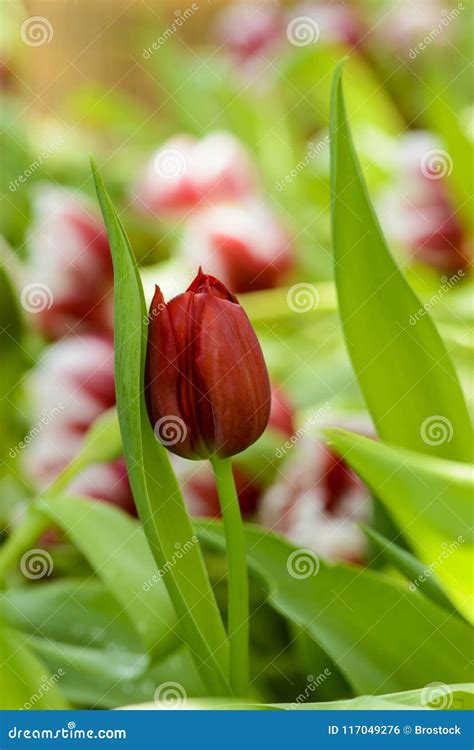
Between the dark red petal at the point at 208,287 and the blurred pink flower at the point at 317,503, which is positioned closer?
the dark red petal at the point at 208,287

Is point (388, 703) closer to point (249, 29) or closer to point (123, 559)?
point (123, 559)

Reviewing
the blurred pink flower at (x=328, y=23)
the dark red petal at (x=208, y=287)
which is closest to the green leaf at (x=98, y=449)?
the dark red petal at (x=208, y=287)

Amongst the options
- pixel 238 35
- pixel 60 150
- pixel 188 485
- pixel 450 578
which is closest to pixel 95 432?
pixel 188 485

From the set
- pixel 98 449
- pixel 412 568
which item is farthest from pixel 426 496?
pixel 98 449

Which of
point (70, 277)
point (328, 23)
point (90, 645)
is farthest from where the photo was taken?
point (328, 23)

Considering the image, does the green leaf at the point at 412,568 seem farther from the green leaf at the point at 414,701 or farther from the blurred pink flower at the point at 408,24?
the blurred pink flower at the point at 408,24
